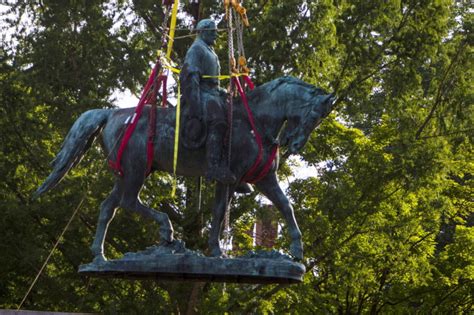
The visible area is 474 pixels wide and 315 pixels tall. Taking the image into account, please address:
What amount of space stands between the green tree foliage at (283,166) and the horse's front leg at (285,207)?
927 centimetres

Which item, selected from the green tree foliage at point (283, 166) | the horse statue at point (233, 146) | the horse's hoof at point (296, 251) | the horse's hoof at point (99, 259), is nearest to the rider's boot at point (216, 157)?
the horse statue at point (233, 146)

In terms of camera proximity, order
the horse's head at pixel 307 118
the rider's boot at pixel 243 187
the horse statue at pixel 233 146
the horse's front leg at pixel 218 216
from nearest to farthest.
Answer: the horse's head at pixel 307 118
the horse statue at pixel 233 146
the horse's front leg at pixel 218 216
the rider's boot at pixel 243 187

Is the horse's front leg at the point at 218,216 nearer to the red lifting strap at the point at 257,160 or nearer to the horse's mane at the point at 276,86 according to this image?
the red lifting strap at the point at 257,160

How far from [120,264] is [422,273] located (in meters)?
14.1

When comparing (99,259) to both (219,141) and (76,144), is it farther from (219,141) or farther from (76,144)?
(219,141)

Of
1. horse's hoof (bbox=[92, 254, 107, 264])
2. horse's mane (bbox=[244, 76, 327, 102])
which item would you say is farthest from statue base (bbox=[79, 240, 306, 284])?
horse's mane (bbox=[244, 76, 327, 102])

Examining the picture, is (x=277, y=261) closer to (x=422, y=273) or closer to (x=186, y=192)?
(x=186, y=192)

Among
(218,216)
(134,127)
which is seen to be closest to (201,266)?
(218,216)

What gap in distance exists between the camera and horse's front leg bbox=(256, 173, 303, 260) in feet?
34.8

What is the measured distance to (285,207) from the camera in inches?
422

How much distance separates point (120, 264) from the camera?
34.2 feet

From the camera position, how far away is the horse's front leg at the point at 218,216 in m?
10.8

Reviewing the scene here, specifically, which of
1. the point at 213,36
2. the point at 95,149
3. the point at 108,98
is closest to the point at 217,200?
the point at 213,36

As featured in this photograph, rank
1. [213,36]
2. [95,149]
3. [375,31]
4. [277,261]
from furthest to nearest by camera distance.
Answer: [375,31] < [95,149] < [213,36] < [277,261]
